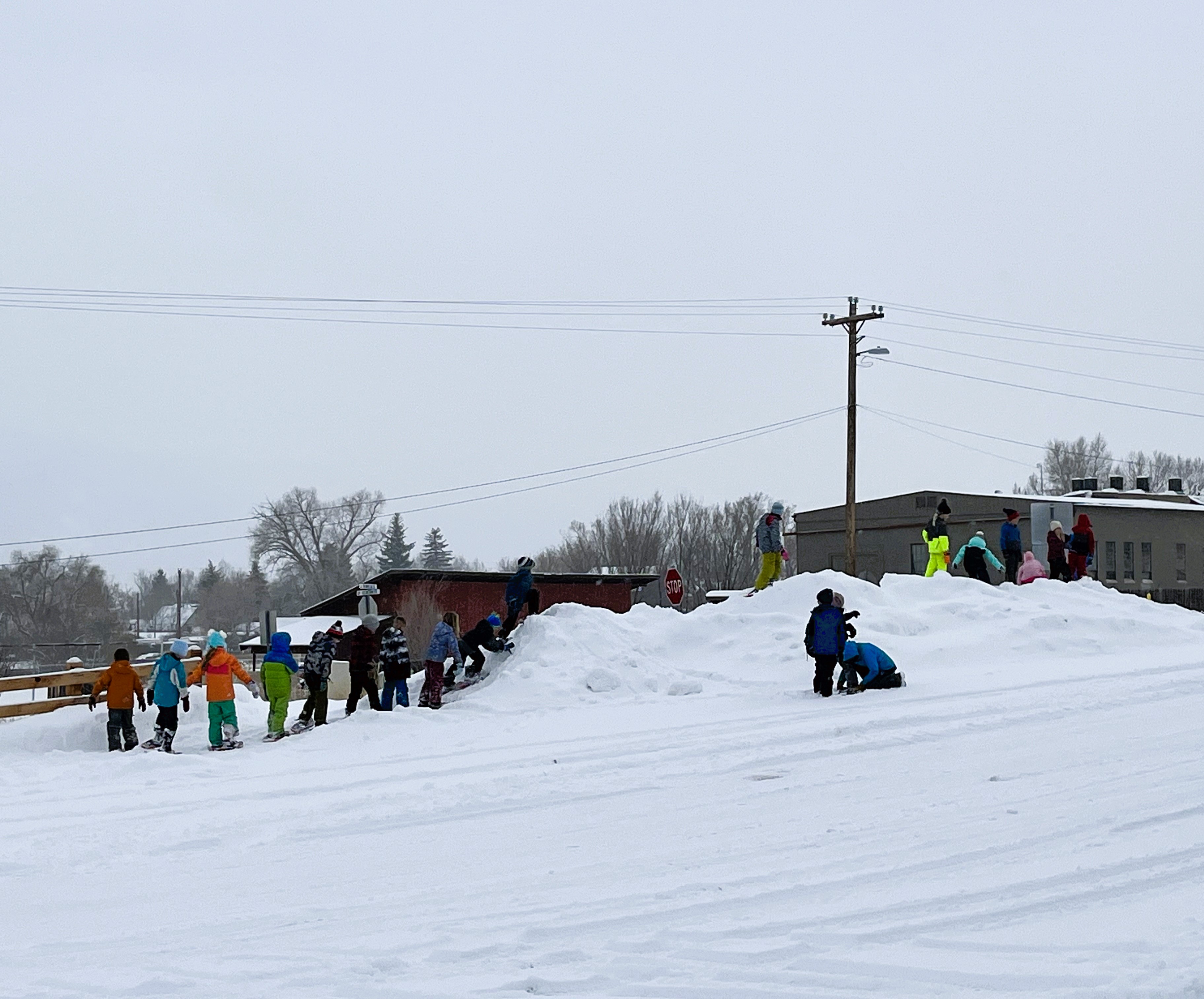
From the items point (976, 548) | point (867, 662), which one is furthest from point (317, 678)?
point (976, 548)

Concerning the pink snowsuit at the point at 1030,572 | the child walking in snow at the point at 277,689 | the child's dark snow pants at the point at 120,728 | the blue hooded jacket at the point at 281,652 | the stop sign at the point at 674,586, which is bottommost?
the child's dark snow pants at the point at 120,728

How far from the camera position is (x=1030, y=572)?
24.8 meters

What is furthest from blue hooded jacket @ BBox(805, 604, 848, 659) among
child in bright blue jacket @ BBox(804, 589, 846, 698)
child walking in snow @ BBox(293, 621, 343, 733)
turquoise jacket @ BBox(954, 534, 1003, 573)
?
turquoise jacket @ BBox(954, 534, 1003, 573)

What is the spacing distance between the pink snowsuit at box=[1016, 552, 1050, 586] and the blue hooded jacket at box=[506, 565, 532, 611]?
1144cm

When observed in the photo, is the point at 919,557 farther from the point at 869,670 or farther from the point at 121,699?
the point at 121,699

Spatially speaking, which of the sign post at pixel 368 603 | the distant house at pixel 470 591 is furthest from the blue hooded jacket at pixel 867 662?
the distant house at pixel 470 591

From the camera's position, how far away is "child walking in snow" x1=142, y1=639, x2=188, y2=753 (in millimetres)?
15422

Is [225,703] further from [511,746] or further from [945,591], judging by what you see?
[945,591]

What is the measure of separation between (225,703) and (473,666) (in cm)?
389

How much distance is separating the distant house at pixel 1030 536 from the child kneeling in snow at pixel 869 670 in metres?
30.0

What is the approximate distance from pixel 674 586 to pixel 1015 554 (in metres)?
7.36

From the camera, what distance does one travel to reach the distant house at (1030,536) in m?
47.8

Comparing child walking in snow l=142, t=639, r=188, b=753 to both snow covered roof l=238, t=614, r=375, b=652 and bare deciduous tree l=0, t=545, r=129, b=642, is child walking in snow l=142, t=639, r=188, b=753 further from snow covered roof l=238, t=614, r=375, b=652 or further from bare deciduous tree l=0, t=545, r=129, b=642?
bare deciduous tree l=0, t=545, r=129, b=642

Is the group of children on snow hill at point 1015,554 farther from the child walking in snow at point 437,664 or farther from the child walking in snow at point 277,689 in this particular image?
the child walking in snow at point 277,689
